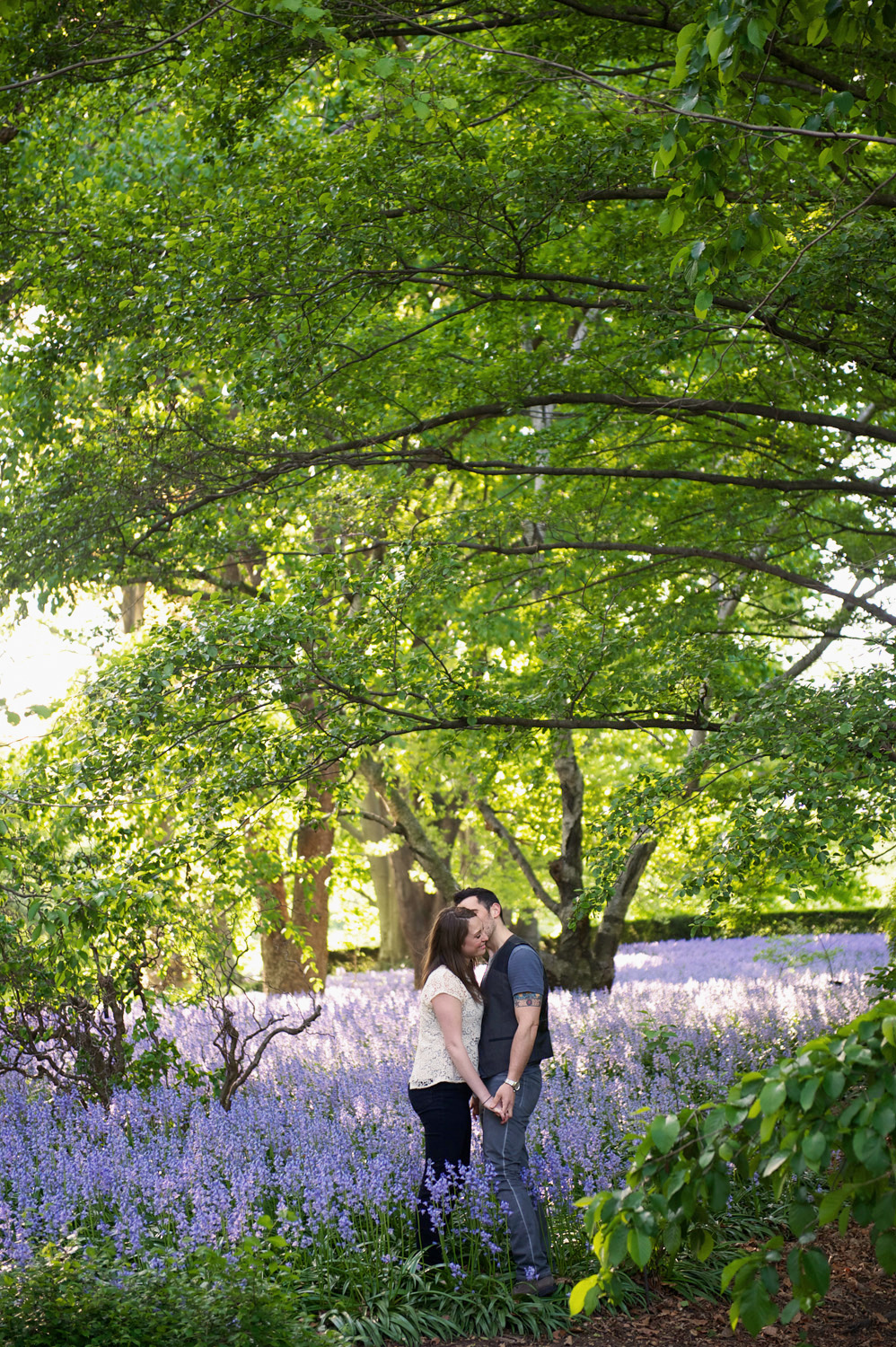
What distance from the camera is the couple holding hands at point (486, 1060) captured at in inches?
207

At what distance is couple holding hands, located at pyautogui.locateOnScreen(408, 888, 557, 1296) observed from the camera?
5.27 m

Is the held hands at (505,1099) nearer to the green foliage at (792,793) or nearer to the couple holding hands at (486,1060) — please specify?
the couple holding hands at (486,1060)

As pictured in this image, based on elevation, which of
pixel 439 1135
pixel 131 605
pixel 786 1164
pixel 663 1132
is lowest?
pixel 439 1135

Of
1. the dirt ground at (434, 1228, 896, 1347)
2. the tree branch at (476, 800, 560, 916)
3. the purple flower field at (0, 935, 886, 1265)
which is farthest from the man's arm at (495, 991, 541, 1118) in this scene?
the tree branch at (476, 800, 560, 916)

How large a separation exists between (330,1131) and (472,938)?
79.3 inches

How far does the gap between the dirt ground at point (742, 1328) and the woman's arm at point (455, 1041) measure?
109cm

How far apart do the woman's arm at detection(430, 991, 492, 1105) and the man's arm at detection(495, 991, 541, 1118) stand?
9 cm

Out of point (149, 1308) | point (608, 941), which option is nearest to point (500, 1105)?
point (149, 1308)

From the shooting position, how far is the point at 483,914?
18.1ft

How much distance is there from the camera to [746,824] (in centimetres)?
569

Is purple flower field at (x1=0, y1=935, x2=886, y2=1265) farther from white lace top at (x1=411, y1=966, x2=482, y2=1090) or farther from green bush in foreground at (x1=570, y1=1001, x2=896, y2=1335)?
green bush in foreground at (x1=570, y1=1001, x2=896, y2=1335)

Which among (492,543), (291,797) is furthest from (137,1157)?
(492,543)

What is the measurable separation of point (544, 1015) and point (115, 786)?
9.13 feet

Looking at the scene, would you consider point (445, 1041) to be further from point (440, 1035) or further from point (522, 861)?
point (522, 861)
